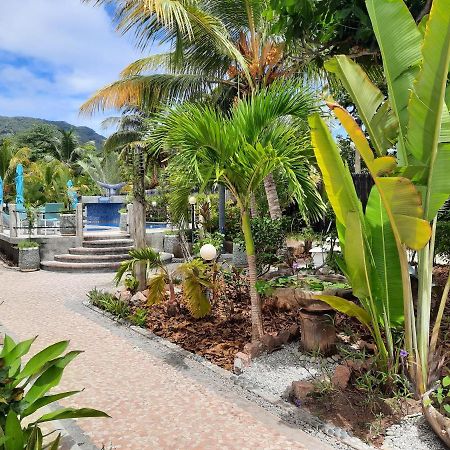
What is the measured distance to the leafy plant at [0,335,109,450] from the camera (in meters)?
2.00

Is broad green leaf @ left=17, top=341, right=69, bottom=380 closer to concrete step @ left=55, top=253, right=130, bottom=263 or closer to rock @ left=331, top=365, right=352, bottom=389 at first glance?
rock @ left=331, top=365, right=352, bottom=389

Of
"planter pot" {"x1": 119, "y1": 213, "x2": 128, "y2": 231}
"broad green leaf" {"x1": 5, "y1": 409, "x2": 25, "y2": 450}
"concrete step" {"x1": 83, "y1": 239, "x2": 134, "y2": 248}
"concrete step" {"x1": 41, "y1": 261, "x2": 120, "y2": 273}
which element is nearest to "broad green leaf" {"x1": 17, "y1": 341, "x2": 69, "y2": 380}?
"broad green leaf" {"x1": 5, "y1": 409, "x2": 25, "y2": 450}

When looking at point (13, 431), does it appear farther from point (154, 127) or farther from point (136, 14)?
point (136, 14)

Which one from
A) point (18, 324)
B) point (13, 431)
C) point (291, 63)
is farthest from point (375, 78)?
point (13, 431)

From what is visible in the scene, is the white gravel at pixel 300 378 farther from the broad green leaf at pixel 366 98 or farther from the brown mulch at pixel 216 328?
the broad green leaf at pixel 366 98

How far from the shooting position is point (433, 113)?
3.02 meters

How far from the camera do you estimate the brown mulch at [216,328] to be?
546 cm

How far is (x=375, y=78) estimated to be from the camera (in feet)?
29.5

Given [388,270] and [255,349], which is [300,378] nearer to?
[255,349]

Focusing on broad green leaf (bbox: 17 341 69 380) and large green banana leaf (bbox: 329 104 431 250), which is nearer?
broad green leaf (bbox: 17 341 69 380)

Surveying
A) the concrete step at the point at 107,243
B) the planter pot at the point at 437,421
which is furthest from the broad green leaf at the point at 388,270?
the concrete step at the point at 107,243

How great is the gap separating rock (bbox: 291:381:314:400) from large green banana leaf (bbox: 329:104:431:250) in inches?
62.3

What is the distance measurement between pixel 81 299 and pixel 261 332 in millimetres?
5109

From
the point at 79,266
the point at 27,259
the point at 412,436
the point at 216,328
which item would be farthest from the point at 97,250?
the point at 412,436
